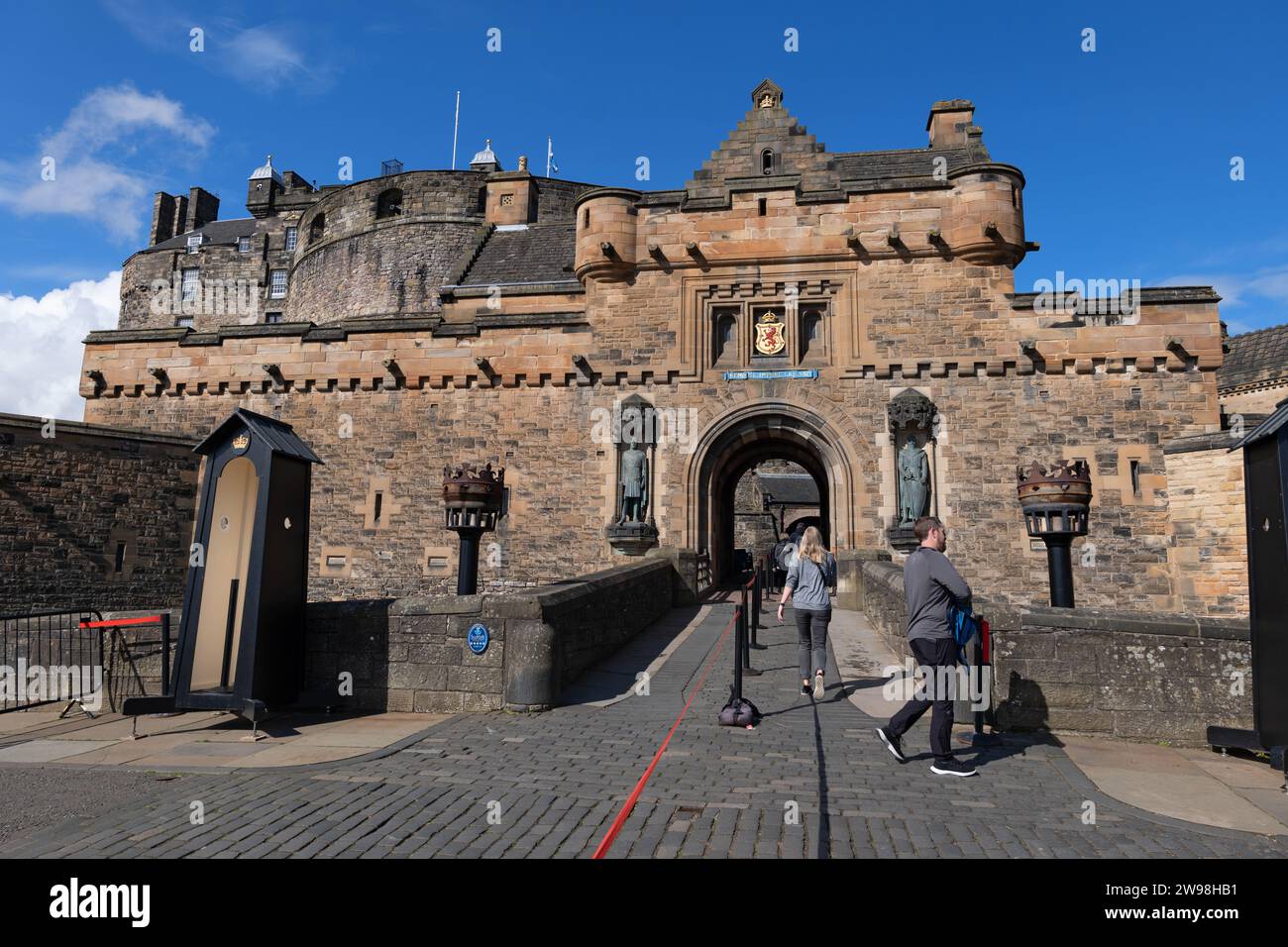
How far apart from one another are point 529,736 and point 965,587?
3.52m

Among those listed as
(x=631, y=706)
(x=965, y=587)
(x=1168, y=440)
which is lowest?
(x=631, y=706)

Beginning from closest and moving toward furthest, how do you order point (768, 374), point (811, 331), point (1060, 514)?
point (1060, 514) → point (768, 374) → point (811, 331)

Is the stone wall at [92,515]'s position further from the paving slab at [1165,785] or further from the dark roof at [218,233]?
the dark roof at [218,233]

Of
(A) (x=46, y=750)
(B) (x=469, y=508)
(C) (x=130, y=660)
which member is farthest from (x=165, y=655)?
(B) (x=469, y=508)

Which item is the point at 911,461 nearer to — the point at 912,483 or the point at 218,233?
the point at 912,483

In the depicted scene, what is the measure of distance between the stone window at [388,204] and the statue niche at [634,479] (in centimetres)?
2377

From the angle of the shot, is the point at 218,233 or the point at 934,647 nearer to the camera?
the point at 934,647

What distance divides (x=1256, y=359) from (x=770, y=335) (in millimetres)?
24967

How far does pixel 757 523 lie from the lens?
41.0 m

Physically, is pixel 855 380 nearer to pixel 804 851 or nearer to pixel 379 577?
pixel 379 577

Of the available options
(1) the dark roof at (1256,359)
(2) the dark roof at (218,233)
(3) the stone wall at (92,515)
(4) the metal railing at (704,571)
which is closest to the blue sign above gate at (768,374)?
(4) the metal railing at (704,571)

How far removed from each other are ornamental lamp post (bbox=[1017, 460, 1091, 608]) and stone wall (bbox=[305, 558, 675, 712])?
6075 millimetres

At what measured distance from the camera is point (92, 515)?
1683 cm
